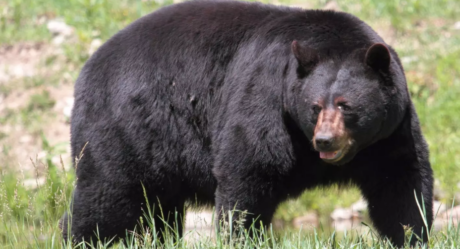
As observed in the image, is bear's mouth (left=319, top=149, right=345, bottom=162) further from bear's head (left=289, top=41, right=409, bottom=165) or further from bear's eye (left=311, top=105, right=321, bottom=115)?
bear's eye (left=311, top=105, right=321, bottom=115)

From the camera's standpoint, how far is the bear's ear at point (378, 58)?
4.29 meters

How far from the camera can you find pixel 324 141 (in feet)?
13.7

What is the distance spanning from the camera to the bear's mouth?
14.1ft

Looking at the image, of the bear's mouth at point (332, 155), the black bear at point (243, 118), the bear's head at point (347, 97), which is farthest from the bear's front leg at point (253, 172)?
the bear's mouth at point (332, 155)

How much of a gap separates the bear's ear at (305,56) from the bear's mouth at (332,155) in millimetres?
555

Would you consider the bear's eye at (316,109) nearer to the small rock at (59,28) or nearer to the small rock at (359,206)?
the small rock at (359,206)

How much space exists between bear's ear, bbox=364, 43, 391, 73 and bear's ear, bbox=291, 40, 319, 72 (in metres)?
0.32

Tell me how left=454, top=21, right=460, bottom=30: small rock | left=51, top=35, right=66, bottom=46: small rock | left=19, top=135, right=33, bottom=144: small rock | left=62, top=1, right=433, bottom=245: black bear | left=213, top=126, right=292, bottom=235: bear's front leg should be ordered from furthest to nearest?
left=51, top=35, right=66, bottom=46: small rock, left=454, top=21, right=460, bottom=30: small rock, left=19, top=135, right=33, bottom=144: small rock, left=213, top=126, right=292, bottom=235: bear's front leg, left=62, top=1, right=433, bottom=245: black bear

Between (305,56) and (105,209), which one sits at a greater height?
(305,56)

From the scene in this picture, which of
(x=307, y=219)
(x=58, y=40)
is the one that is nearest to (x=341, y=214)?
(x=307, y=219)

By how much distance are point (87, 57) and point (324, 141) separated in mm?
7287

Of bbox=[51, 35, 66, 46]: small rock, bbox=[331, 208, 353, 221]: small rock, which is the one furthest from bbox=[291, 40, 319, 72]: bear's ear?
bbox=[51, 35, 66, 46]: small rock

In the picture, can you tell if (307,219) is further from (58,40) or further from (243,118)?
(58,40)

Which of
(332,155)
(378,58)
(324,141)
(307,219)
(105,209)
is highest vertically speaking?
(378,58)
